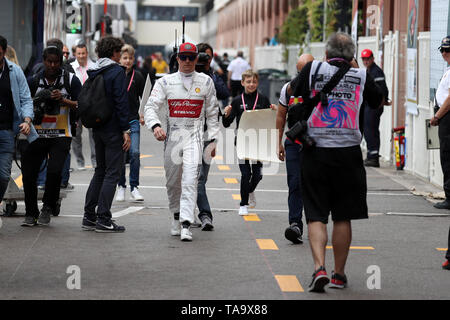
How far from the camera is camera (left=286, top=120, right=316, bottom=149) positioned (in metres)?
7.36

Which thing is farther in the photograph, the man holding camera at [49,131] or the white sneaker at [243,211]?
the white sneaker at [243,211]

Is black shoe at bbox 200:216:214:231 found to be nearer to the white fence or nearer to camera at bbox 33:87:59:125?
camera at bbox 33:87:59:125

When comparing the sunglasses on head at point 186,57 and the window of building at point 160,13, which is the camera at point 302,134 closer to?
the sunglasses on head at point 186,57

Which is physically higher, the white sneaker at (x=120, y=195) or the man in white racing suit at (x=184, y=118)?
the man in white racing suit at (x=184, y=118)

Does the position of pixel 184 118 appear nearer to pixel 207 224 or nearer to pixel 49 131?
pixel 207 224

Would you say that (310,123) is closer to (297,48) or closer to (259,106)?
(259,106)

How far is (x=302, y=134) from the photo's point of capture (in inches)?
291

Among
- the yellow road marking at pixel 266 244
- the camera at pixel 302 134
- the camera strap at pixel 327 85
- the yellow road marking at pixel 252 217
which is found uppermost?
the camera strap at pixel 327 85

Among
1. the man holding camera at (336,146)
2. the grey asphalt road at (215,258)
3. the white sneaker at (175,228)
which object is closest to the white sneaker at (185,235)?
the grey asphalt road at (215,258)

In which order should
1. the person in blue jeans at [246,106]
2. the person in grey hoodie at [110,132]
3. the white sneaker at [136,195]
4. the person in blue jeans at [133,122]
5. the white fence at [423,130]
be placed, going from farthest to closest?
the white fence at [423,130]
the person in blue jeans at [133,122]
the white sneaker at [136,195]
the person in blue jeans at [246,106]
the person in grey hoodie at [110,132]

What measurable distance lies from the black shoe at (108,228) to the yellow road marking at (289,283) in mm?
2734

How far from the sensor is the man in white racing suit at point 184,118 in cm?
954

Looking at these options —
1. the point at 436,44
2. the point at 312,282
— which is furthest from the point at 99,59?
the point at 436,44

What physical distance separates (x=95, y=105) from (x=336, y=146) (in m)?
3.30
